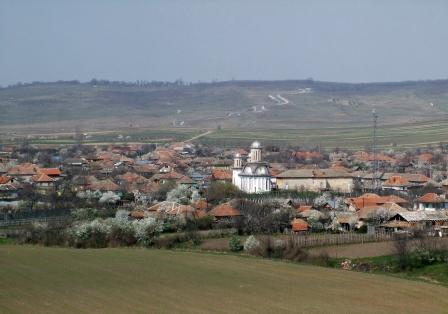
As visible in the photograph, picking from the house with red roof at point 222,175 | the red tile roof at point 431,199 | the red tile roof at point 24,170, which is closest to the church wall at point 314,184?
the house with red roof at point 222,175

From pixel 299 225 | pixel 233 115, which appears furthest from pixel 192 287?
pixel 233 115

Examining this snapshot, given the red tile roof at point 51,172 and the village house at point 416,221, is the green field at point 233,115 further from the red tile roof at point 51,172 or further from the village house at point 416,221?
the village house at point 416,221

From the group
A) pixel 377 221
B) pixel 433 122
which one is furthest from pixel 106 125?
pixel 377 221

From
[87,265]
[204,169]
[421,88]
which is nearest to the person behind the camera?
[87,265]

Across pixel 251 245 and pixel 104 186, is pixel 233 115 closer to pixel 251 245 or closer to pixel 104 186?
pixel 104 186

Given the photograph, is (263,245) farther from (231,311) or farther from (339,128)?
(339,128)
